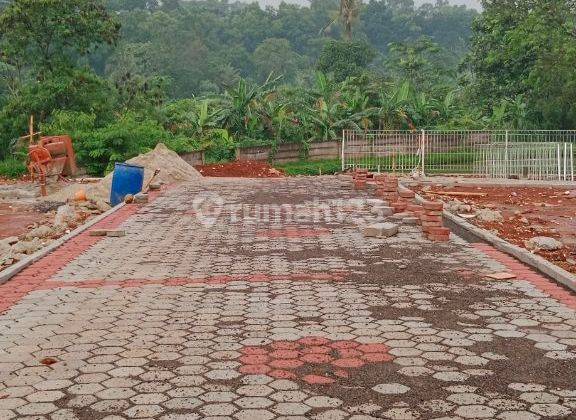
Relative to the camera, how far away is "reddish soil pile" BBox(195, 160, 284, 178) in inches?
1014

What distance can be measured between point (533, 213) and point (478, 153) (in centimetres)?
864

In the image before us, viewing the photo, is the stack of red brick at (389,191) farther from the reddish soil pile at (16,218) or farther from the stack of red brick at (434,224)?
the reddish soil pile at (16,218)

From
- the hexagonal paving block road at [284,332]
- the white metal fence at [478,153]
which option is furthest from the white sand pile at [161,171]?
the hexagonal paving block road at [284,332]

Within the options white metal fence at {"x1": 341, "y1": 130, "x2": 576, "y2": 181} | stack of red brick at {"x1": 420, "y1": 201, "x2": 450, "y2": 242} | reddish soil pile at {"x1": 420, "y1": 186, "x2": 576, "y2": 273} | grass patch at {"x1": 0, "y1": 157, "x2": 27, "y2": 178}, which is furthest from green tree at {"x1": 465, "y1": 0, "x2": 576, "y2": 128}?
grass patch at {"x1": 0, "y1": 157, "x2": 27, "y2": 178}

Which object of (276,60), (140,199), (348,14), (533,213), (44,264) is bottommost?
(533,213)

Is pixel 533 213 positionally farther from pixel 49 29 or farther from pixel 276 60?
pixel 276 60

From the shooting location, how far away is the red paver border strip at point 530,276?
24.3 ft

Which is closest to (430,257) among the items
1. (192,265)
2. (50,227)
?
(192,265)

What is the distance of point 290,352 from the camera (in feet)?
18.5

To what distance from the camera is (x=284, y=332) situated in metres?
6.19

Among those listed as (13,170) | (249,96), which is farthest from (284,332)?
(249,96)

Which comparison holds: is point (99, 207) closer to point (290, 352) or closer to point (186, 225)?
point (186, 225)

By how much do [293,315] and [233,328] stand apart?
639 millimetres

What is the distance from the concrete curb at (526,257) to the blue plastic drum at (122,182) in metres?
7.33
